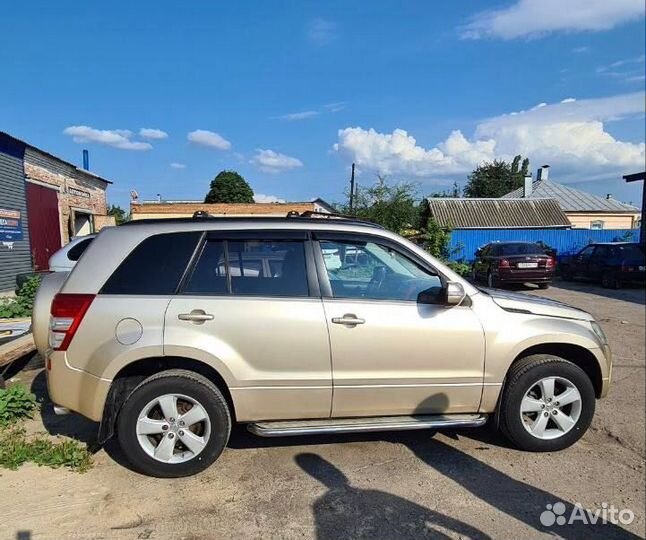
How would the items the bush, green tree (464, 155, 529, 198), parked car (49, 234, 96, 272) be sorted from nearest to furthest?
parked car (49, 234, 96, 272)
the bush
green tree (464, 155, 529, 198)

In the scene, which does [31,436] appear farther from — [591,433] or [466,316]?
[591,433]

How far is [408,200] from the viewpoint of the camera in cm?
2572

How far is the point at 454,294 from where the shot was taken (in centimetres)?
341

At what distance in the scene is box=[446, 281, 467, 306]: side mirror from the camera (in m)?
3.41

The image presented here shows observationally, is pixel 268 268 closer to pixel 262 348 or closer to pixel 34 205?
pixel 262 348

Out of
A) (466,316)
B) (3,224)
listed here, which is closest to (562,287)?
(466,316)

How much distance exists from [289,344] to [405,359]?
0.86 meters

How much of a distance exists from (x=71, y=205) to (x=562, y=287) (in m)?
17.6

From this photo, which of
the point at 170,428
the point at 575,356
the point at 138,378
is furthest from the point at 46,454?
the point at 575,356

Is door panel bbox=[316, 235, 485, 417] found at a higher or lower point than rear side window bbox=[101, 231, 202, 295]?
lower

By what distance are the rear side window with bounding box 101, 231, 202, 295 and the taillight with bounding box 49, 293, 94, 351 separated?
0.16 metres

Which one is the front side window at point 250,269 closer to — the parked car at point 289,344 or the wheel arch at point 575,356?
the parked car at point 289,344

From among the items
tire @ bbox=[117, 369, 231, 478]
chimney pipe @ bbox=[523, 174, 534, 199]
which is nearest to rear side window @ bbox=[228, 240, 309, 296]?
tire @ bbox=[117, 369, 231, 478]

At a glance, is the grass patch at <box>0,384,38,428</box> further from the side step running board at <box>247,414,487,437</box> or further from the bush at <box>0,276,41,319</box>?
the bush at <box>0,276,41,319</box>
